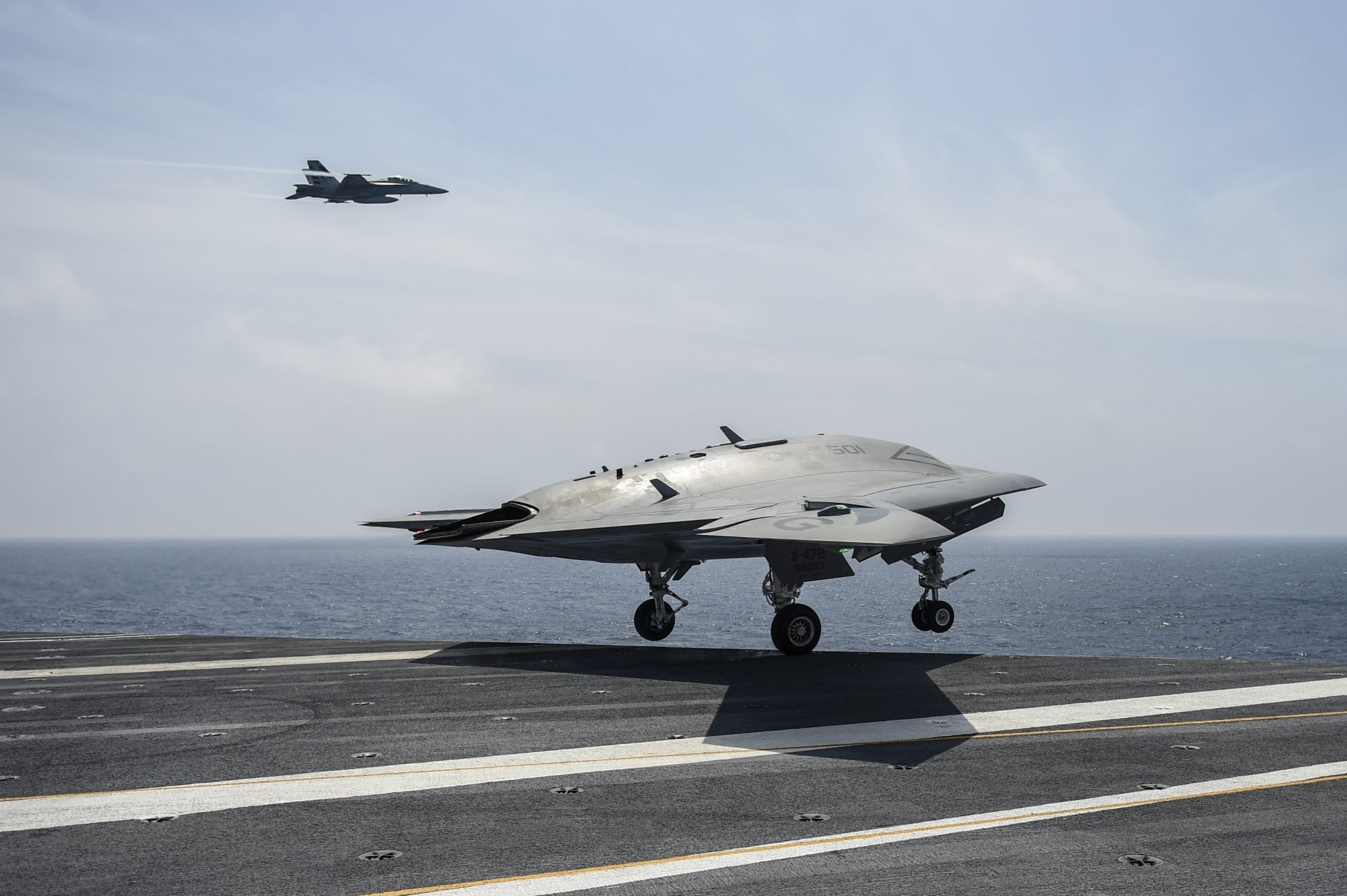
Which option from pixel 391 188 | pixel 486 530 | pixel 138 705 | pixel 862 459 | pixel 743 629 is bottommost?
pixel 743 629

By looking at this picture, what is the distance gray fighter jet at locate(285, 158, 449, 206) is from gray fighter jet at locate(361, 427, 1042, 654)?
38.4 meters

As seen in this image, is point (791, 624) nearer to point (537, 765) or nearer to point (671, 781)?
point (537, 765)

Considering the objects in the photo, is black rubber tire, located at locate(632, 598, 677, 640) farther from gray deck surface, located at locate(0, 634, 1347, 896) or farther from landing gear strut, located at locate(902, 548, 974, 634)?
landing gear strut, located at locate(902, 548, 974, 634)

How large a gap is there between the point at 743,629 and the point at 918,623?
211 ft

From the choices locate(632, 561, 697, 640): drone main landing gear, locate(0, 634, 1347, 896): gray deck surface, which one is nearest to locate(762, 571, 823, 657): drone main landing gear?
locate(0, 634, 1347, 896): gray deck surface

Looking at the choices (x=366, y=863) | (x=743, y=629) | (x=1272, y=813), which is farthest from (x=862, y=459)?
(x=743, y=629)

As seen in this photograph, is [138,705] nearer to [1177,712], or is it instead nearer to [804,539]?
[804,539]

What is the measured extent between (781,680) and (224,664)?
Result: 11.2 m

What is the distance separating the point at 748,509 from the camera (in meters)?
16.5

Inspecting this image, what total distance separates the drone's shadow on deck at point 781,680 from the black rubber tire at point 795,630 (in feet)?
1.20

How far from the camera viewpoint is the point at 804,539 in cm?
1287

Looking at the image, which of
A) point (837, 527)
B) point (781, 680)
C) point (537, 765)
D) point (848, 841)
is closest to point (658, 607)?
point (781, 680)

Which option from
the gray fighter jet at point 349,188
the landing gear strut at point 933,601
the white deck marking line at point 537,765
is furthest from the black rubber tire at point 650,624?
the gray fighter jet at point 349,188

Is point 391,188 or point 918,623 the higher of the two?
point 391,188
